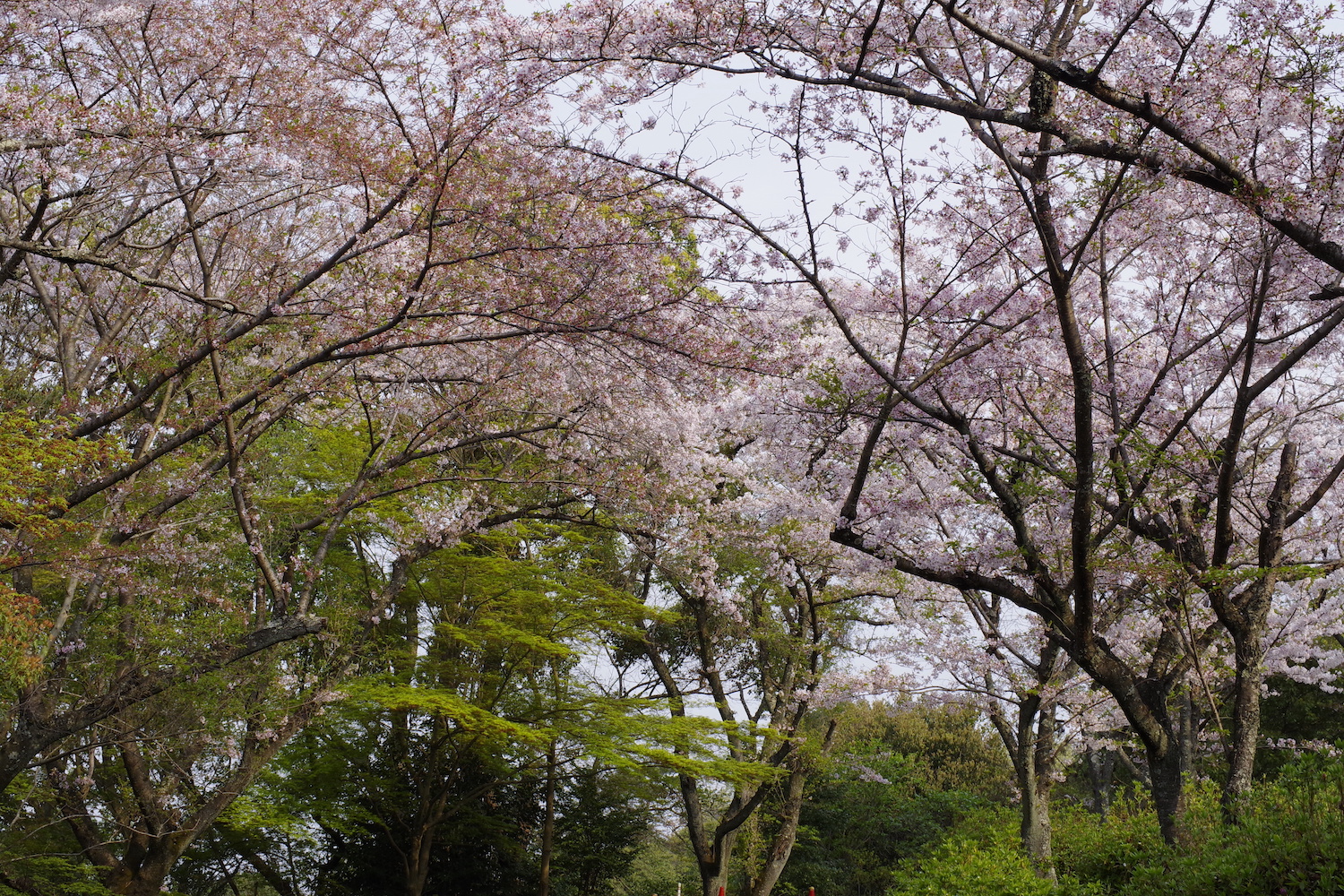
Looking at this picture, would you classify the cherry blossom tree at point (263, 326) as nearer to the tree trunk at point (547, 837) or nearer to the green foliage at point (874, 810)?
the tree trunk at point (547, 837)

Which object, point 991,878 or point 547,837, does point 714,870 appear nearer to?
point 547,837

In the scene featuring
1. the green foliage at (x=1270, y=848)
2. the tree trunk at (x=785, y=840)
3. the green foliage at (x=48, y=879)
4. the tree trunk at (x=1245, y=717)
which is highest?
the tree trunk at (x=1245, y=717)

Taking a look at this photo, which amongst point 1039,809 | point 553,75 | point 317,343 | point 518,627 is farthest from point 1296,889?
point 518,627

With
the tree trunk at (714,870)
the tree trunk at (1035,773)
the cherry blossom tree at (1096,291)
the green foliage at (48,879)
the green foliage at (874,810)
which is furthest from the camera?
the green foliage at (874,810)

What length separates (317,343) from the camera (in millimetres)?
7637

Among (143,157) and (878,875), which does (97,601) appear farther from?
(878,875)

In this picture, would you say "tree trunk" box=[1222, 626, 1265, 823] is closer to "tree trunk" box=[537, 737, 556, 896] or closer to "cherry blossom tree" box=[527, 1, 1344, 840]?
"cherry blossom tree" box=[527, 1, 1344, 840]

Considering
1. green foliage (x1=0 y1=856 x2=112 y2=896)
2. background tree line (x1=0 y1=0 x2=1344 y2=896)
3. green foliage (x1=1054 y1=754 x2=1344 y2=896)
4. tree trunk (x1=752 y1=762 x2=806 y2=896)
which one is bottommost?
green foliage (x1=0 y1=856 x2=112 y2=896)

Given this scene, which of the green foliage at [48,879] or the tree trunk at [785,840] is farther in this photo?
the tree trunk at [785,840]

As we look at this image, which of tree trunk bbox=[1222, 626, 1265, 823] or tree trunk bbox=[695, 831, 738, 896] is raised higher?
tree trunk bbox=[1222, 626, 1265, 823]

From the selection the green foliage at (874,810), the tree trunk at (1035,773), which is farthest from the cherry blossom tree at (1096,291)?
the green foliage at (874,810)

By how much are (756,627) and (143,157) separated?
34.9 ft

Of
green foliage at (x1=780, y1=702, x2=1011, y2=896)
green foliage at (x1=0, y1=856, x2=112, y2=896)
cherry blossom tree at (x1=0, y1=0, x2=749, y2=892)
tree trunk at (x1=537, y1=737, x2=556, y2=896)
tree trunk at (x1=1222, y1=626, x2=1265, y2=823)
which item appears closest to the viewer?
cherry blossom tree at (x1=0, y1=0, x2=749, y2=892)

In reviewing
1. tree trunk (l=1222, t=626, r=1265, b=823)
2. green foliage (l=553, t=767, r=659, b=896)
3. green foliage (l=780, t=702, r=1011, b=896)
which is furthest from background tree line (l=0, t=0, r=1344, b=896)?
green foliage (l=780, t=702, r=1011, b=896)
